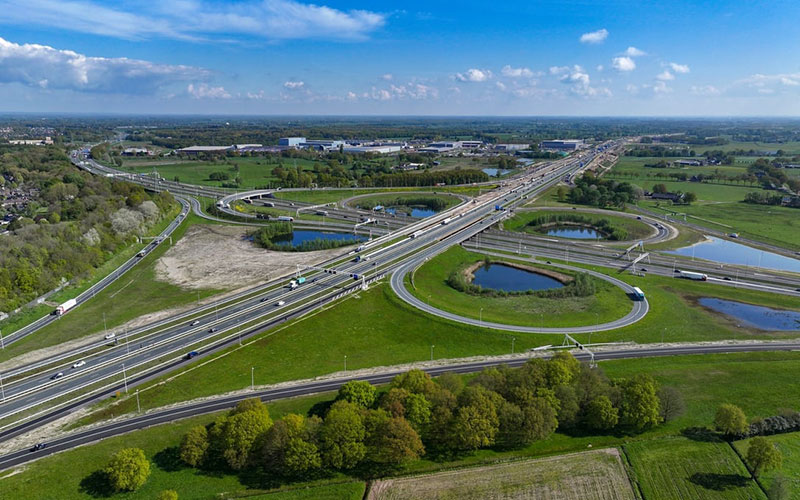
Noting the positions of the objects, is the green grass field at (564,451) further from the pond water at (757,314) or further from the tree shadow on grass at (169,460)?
the pond water at (757,314)

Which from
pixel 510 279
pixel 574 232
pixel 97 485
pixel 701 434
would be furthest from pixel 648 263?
pixel 97 485

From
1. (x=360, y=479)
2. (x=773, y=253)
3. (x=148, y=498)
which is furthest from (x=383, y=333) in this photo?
(x=773, y=253)

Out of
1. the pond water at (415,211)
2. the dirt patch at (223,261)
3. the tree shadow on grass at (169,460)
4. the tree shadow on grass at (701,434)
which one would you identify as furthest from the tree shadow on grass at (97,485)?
the pond water at (415,211)

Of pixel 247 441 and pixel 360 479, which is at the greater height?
pixel 247 441

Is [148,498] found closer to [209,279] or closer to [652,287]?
[209,279]

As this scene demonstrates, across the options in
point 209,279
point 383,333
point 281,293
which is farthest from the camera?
point 209,279
